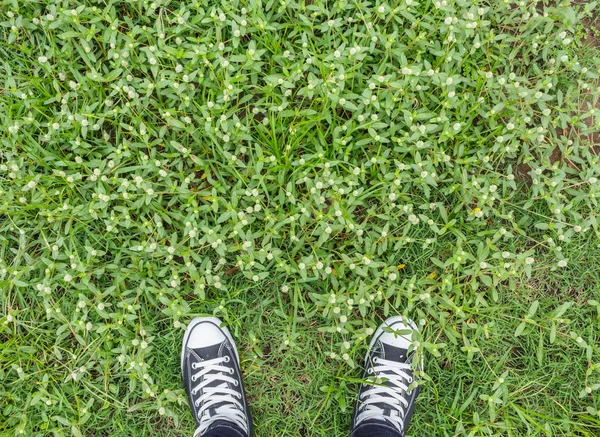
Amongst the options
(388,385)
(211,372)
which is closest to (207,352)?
(211,372)

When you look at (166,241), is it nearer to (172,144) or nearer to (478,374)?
(172,144)

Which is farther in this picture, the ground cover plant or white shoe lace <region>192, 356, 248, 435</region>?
white shoe lace <region>192, 356, 248, 435</region>

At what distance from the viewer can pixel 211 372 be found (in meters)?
3.19

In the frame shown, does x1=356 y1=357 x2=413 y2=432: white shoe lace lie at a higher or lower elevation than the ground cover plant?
lower

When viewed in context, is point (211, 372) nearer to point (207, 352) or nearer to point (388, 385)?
point (207, 352)

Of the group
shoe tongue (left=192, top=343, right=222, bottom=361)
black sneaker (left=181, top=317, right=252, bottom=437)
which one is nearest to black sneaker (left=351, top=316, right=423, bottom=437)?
black sneaker (left=181, top=317, right=252, bottom=437)

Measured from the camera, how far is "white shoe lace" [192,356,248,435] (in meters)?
3.13

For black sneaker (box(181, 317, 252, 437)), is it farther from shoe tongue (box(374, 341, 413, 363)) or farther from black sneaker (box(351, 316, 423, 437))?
shoe tongue (box(374, 341, 413, 363))

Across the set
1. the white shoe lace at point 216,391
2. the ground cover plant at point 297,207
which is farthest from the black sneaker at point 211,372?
the ground cover plant at point 297,207

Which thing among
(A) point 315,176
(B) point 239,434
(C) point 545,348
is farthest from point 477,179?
(B) point 239,434

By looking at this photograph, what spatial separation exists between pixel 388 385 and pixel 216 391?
3.81 feet

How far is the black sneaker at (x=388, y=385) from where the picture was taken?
311 centimetres

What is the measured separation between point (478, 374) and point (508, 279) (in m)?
0.68

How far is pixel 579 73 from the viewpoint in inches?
128
